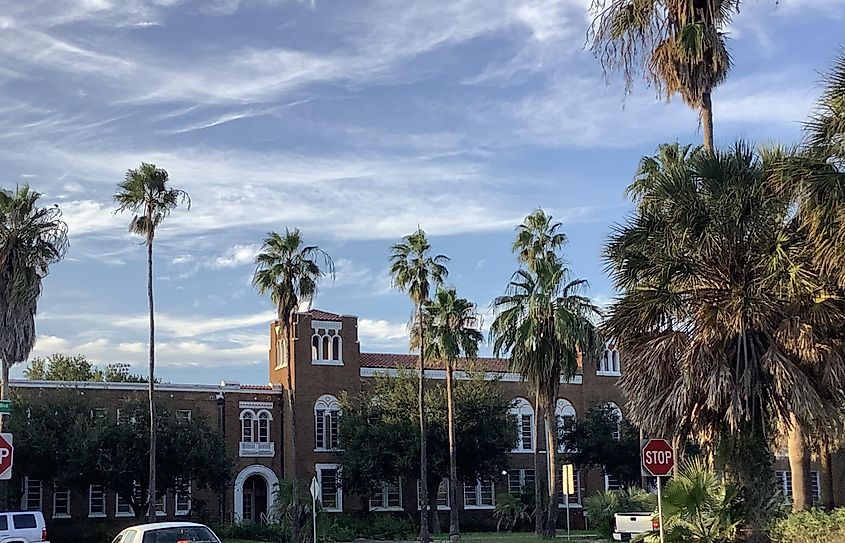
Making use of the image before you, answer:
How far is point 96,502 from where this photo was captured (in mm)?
47750

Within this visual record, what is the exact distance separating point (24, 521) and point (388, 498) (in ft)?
82.1

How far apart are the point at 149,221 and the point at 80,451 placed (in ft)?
32.2

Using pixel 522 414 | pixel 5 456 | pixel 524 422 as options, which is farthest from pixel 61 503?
pixel 5 456

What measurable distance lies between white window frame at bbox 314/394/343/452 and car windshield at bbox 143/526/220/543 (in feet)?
112

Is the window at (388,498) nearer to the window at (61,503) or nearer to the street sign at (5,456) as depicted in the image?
the window at (61,503)

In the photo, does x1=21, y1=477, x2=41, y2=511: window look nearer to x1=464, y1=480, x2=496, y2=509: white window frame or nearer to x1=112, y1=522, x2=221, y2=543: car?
x1=464, y1=480, x2=496, y2=509: white window frame

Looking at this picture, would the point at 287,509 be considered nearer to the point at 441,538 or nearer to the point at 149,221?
the point at 441,538

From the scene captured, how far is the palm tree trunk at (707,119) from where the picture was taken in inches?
918

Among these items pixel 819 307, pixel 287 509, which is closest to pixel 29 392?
pixel 287 509

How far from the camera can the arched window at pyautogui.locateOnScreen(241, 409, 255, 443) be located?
5153 centimetres

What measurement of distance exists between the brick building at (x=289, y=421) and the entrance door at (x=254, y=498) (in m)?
0.05

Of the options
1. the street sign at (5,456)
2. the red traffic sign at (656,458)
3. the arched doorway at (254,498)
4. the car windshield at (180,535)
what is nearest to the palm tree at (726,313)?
the red traffic sign at (656,458)

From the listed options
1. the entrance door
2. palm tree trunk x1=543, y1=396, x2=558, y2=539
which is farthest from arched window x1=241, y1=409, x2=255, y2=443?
palm tree trunk x1=543, y1=396, x2=558, y2=539

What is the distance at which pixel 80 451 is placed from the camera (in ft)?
136
